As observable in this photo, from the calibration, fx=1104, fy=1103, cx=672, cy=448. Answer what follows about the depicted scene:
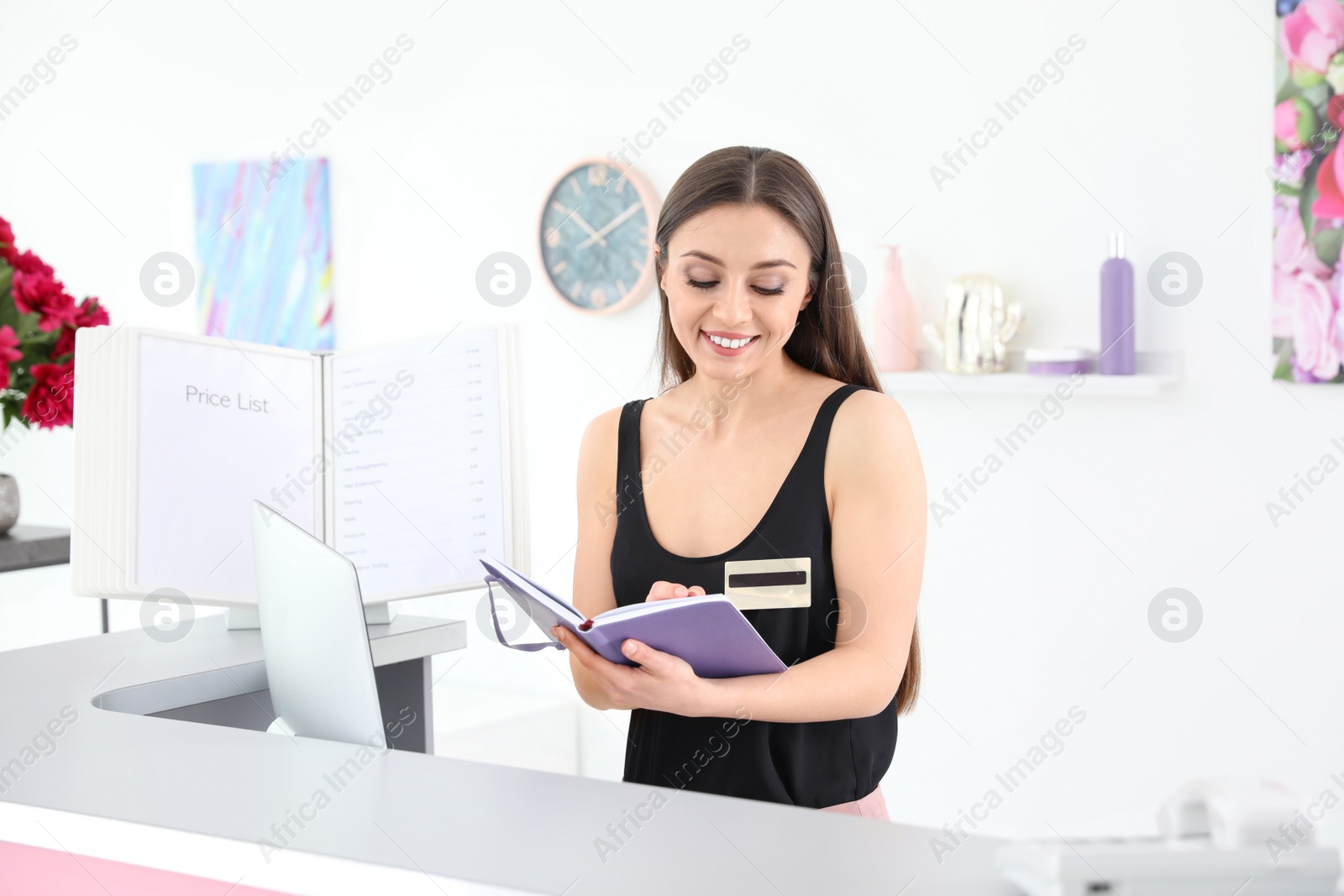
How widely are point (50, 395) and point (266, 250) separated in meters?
1.98

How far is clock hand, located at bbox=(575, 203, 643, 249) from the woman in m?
1.93

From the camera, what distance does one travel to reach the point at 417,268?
13.0 ft

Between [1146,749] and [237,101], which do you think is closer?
[1146,749]

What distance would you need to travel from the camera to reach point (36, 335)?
233 cm

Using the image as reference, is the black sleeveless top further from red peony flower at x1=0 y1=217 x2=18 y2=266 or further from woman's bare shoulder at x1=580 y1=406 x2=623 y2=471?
red peony flower at x1=0 y1=217 x2=18 y2=266

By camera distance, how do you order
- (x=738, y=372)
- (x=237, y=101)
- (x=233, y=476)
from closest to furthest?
(x=738, y=372) < (x=233, y=476) < (x=237, y=101)

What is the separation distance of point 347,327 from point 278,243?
440 mm

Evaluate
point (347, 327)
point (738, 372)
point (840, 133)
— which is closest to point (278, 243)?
point (347, 327)

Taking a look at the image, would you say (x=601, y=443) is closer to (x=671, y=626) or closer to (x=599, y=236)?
(x=671, y=626)

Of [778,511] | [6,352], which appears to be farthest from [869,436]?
[6,352]

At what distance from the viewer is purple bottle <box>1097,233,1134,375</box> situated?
262 cm

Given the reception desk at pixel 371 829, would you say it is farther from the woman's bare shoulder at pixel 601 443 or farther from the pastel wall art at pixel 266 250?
the pastel wall art at pixel 266 250

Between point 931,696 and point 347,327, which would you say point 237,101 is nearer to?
point 347,327

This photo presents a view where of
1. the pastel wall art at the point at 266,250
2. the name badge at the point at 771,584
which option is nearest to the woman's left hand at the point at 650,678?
the name badge at the point at 771,584
